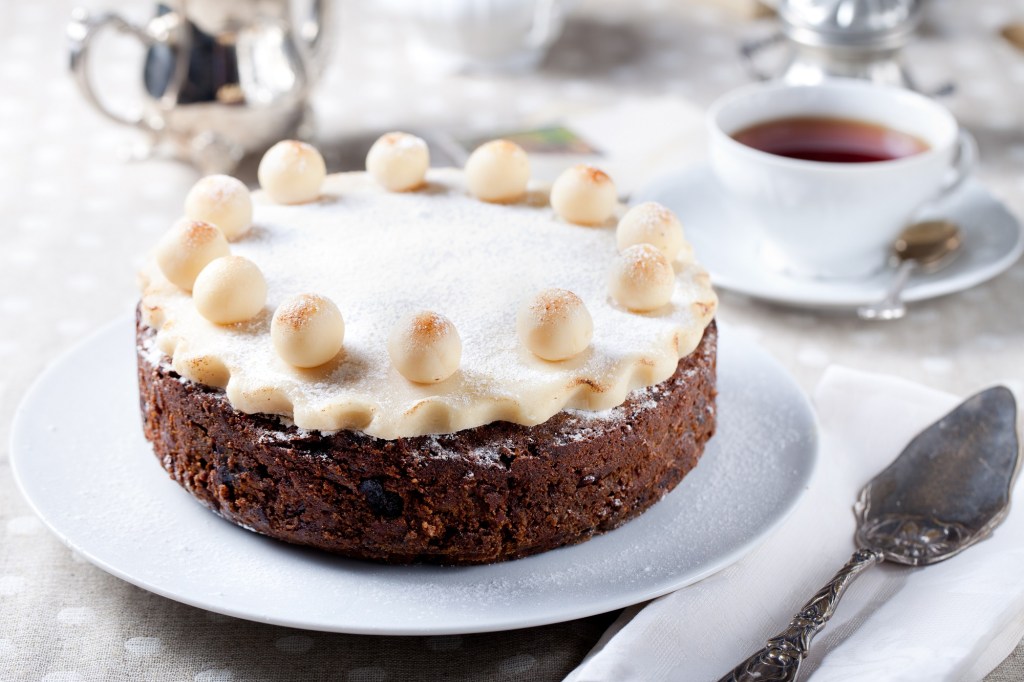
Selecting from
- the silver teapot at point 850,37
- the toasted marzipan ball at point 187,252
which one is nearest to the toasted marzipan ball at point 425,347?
the toasted marzipan ball at point 187,252

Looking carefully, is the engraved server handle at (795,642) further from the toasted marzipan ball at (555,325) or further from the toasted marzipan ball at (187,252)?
the toasted marzipan ball at (187,252)

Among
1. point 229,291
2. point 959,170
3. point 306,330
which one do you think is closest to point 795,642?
point 306,330

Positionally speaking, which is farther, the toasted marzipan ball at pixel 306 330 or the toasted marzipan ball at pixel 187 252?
the toasted marzipan ball at pixel 187 252

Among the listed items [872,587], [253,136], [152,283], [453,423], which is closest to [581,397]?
[453,423]

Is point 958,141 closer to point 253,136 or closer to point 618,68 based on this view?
point 618,68

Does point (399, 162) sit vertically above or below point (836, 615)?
above

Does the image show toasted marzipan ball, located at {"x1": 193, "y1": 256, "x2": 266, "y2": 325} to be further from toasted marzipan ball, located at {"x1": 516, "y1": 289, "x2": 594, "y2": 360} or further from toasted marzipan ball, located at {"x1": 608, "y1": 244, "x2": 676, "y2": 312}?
toasted marzipan ball, located at {"x1": 608, "y1": 244, "x2": 676, "y2": 312}

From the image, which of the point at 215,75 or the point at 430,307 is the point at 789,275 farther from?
the point at 215,75

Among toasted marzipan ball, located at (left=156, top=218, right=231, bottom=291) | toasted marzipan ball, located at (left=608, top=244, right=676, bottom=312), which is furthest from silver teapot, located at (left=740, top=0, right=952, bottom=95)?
toasted marzipan ball, located at (left=156, top=218, right=231, bottom=291)
